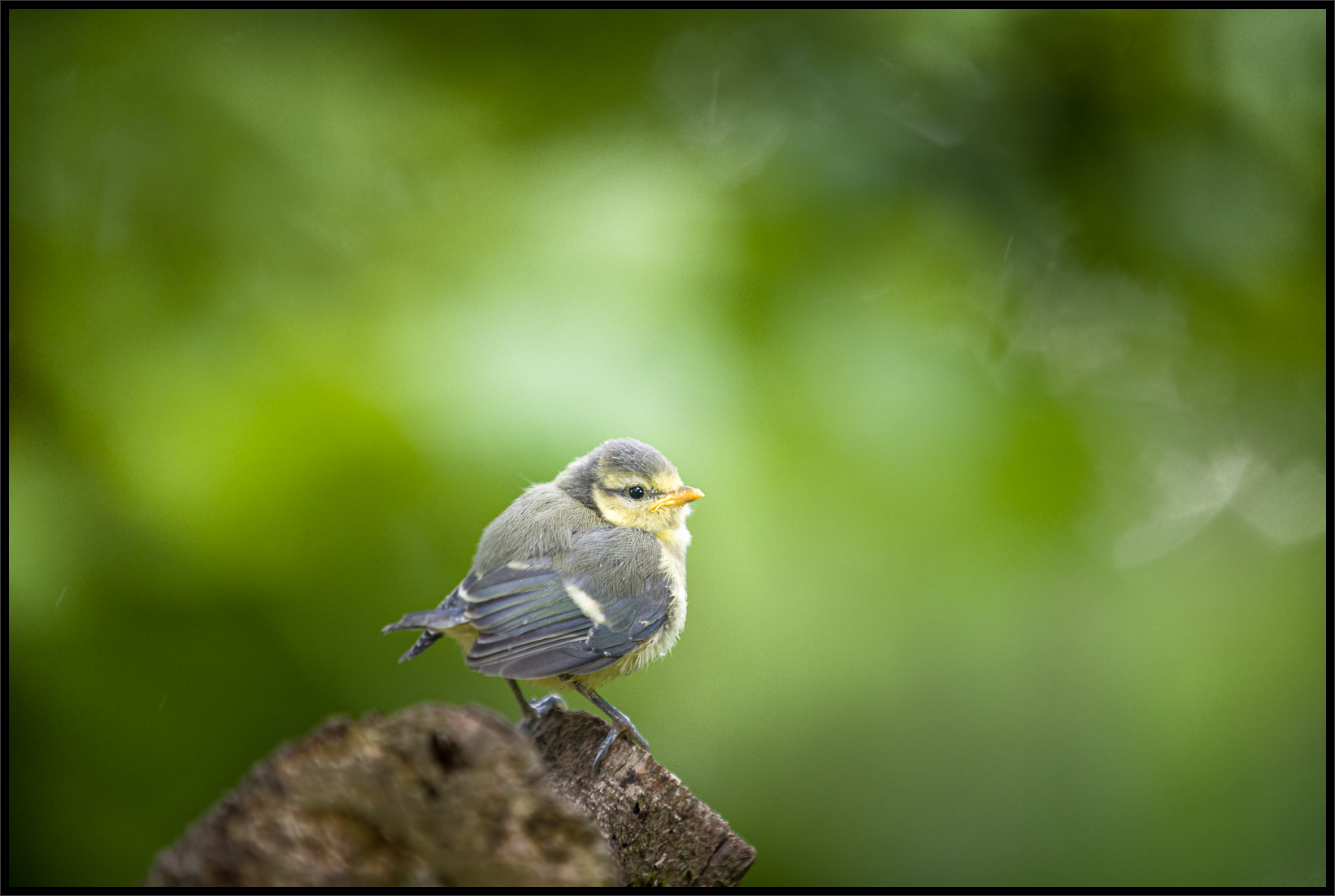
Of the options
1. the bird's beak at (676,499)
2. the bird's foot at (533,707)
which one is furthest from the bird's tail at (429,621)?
the bird's beak at (676,499)

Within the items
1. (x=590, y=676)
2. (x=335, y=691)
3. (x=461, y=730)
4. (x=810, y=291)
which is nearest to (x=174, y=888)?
(x=461, y=730)

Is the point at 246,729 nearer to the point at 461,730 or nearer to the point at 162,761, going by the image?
the point at 162,761

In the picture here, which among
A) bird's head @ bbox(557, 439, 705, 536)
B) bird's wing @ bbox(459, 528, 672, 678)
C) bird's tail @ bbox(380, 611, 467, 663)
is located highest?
bird's head @ bbox(557, 439, 705, 536)

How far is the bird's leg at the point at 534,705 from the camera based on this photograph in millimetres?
1953

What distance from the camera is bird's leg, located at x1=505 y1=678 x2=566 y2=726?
6.41ft

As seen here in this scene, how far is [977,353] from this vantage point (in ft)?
12.5

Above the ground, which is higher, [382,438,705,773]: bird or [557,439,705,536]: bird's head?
[557,439,705,536]: bird's head

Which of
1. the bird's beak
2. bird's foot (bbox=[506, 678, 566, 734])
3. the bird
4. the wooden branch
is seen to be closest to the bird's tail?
the bird

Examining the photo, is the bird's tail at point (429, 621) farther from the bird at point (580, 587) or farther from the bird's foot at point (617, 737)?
the bird's foot at point (617, 737)

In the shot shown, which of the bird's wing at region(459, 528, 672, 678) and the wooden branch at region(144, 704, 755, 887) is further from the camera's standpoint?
the bird's wing at region(459, 528, 672, 678)

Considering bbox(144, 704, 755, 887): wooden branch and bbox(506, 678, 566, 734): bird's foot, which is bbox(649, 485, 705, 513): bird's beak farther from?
bbox(144, 704, 755, 887): wooden branch

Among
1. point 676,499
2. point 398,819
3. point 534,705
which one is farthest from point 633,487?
point 398,819

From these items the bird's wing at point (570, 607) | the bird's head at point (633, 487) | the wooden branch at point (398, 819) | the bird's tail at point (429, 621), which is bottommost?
the wooden branch at point (398, 819)

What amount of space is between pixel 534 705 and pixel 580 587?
250 mm
